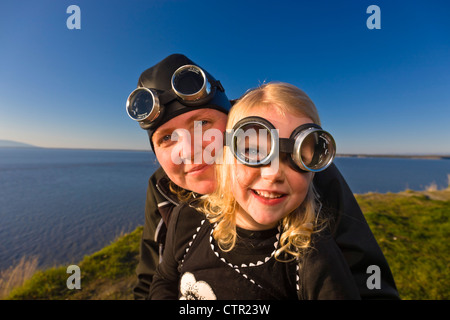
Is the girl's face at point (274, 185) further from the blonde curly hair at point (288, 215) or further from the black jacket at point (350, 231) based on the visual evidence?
the black jacket at point (350, 231)

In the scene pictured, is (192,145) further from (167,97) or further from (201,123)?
(167,97)

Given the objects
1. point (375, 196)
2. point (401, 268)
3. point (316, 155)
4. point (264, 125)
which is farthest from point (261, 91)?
point (375, 196)

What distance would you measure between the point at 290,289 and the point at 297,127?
1150 millimetres

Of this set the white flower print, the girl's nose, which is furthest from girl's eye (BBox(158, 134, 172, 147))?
the white flower print

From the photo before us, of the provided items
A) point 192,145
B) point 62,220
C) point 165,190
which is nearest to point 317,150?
point 192,145

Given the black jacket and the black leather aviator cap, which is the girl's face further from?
the black leather aviator cap

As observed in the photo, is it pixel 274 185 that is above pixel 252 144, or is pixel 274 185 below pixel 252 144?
below

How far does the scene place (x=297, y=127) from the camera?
1.31 meters

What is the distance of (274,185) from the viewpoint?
1295 millimetres

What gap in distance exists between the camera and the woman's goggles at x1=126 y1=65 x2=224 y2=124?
6.24ft

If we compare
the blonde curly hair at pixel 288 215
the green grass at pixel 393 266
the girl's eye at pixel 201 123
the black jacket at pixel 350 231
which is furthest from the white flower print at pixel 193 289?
the green grass at pixel 393 266

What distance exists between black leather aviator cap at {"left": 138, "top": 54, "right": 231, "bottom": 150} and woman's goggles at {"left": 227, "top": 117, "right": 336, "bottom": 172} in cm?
76

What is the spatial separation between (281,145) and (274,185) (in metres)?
0.27
